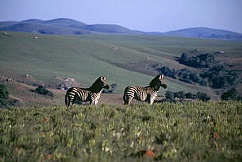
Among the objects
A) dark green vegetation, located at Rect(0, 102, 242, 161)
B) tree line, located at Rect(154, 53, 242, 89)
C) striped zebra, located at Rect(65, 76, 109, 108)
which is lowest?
tree line, located at Rect(154, 53, 242, 89)

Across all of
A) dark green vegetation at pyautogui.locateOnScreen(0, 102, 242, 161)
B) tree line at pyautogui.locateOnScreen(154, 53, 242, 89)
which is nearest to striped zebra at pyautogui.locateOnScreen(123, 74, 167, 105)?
dark green vegetation at pyautogui.locateOnScreen(0, 102, 242, 161)

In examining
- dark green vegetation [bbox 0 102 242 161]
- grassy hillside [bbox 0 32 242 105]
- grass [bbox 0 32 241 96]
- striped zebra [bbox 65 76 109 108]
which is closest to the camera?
dark green vegetation [bbox 0 102 242 161]

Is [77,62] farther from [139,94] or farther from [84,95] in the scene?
[84,95]

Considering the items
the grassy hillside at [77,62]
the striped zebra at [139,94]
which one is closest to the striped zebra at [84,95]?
the striped zebra at [139,94]

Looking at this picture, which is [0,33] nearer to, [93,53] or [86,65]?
[93,53]

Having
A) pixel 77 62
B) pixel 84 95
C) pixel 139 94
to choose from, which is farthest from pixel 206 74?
pixel 84 95

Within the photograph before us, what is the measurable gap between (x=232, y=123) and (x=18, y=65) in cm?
9730

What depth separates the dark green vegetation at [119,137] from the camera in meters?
7.23

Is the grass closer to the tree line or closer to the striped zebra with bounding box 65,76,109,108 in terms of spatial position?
the tree line

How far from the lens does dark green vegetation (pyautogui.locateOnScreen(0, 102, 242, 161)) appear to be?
723 centimetres

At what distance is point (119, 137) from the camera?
28.5 ft

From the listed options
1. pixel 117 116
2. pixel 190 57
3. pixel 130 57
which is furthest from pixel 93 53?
pixel 117 116

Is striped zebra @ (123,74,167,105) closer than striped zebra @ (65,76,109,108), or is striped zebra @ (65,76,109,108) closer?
striped zebra @ (65,76,109,108)

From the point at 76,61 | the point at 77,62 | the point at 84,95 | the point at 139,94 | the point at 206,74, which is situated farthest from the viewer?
the point at 76,61
